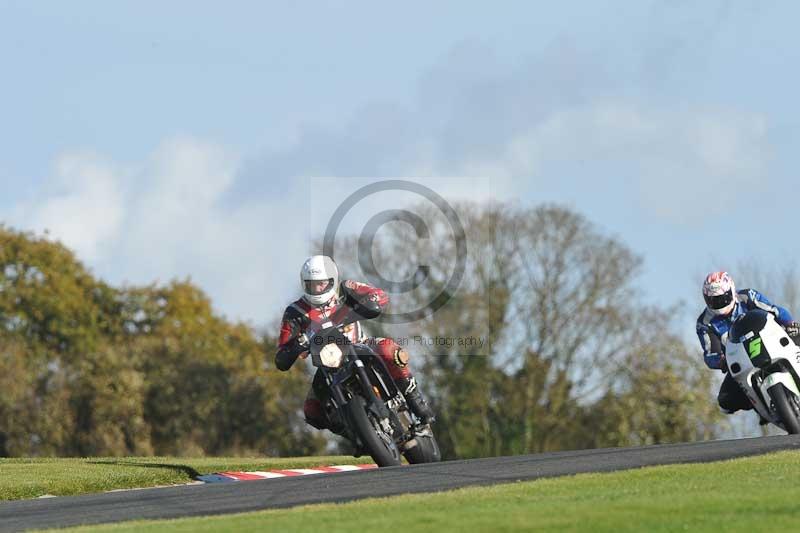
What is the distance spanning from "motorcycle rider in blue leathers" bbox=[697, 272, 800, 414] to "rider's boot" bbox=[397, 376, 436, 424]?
374 centimetres

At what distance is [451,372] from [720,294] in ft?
110

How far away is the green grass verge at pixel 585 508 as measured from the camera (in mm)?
10359

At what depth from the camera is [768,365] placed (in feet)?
59.5

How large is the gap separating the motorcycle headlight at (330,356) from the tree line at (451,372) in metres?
28.6

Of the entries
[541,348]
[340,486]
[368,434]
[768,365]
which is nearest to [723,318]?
[768,365]

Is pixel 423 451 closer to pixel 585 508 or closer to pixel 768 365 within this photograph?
pixel 768 365

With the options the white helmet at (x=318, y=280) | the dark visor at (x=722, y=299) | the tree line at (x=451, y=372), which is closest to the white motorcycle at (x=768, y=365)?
the dark visor at (x=722, y=299)

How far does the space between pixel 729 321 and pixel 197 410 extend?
138ft

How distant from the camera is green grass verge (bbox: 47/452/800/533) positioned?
10359 millimetres

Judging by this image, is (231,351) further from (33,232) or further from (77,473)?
(77,473)

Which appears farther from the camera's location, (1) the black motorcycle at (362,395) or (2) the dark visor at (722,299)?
(2) the dark visor at (722,299)

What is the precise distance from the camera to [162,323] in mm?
70812

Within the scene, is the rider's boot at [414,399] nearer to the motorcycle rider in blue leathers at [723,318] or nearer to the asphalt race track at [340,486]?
the asphalt race track at [340,486]

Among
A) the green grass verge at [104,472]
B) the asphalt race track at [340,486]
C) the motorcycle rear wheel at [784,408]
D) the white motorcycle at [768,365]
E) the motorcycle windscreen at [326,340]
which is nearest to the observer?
the asphalt race track at [340,486]
